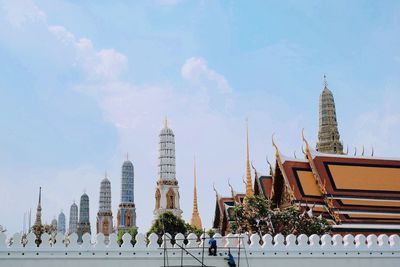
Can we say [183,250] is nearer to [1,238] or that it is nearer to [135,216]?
[1,238]

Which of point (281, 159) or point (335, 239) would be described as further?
point (281, 159)

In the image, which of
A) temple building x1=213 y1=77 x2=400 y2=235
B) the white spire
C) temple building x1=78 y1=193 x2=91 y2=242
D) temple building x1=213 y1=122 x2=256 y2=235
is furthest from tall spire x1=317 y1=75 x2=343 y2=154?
temple building x1=78 y1=193 x2=91 y2=242

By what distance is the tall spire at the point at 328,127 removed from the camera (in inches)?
2046

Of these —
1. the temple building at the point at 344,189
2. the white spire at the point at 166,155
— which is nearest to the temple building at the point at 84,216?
the white spire at the point at 166,155

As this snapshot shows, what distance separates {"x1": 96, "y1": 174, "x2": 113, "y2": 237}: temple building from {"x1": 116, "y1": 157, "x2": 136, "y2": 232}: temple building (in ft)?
17.5

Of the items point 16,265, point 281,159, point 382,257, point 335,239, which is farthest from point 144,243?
point 281,159

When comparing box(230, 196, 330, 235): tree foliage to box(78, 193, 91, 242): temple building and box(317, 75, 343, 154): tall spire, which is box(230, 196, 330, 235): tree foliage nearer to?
box(317, 75, 343, 154): tall spire

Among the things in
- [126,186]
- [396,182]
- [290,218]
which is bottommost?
[290,218]

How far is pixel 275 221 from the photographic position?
25.8 metres

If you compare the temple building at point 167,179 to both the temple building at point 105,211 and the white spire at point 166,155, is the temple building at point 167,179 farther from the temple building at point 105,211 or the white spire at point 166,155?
the temple building at point 105,211

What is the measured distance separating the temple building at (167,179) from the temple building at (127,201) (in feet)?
20.5

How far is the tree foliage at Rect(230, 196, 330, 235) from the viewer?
83.1 feet

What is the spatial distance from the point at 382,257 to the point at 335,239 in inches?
56.4

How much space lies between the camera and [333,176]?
3188 cm
